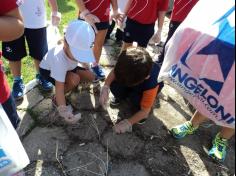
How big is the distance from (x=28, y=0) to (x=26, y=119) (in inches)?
32.4

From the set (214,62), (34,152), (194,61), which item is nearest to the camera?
(214,62)

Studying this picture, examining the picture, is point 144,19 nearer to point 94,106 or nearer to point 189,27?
point 94,106

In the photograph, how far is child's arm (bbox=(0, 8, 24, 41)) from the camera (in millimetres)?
1369

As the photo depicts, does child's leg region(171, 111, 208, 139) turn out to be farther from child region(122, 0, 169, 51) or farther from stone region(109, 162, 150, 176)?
child region(122, 0, 169, 51)

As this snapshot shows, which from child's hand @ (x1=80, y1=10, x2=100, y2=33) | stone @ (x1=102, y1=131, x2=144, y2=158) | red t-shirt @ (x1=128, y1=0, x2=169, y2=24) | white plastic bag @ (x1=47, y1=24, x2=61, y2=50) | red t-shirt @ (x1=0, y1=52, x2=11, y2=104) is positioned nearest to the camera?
red t-shirt @ (x1=0, y1=52, x2=11, y2=104)

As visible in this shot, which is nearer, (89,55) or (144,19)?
(89,55)

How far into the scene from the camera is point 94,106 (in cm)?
272

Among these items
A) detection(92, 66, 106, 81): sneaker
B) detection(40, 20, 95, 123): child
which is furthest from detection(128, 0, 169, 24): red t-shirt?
detection(40, 20, 95, 123): child

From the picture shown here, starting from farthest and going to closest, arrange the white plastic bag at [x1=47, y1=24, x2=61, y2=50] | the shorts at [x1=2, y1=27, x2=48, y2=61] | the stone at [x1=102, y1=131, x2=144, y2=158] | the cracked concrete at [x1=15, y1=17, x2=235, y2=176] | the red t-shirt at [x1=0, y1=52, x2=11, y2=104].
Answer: the white plastic bag at [x1=47, y1=24, x2=61, y2=50], the shorts at [x1=2, y1=27, x2=48, y2=61], the stone at [x1=102, y1=131, x2=144, y2=158], the cracked concrete at [x1=15, y1=17, x2=235, y2=176], the red t-shirt at [x1=0, y1=52, x2=11, y2=104]

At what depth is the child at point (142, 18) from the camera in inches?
113

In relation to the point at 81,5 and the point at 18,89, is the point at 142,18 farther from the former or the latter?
the point at 18,89

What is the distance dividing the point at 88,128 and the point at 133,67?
604 millimetres

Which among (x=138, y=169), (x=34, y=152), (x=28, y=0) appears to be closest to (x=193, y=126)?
(x=138, y=169)

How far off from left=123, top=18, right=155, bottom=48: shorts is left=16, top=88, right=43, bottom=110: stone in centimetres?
90
